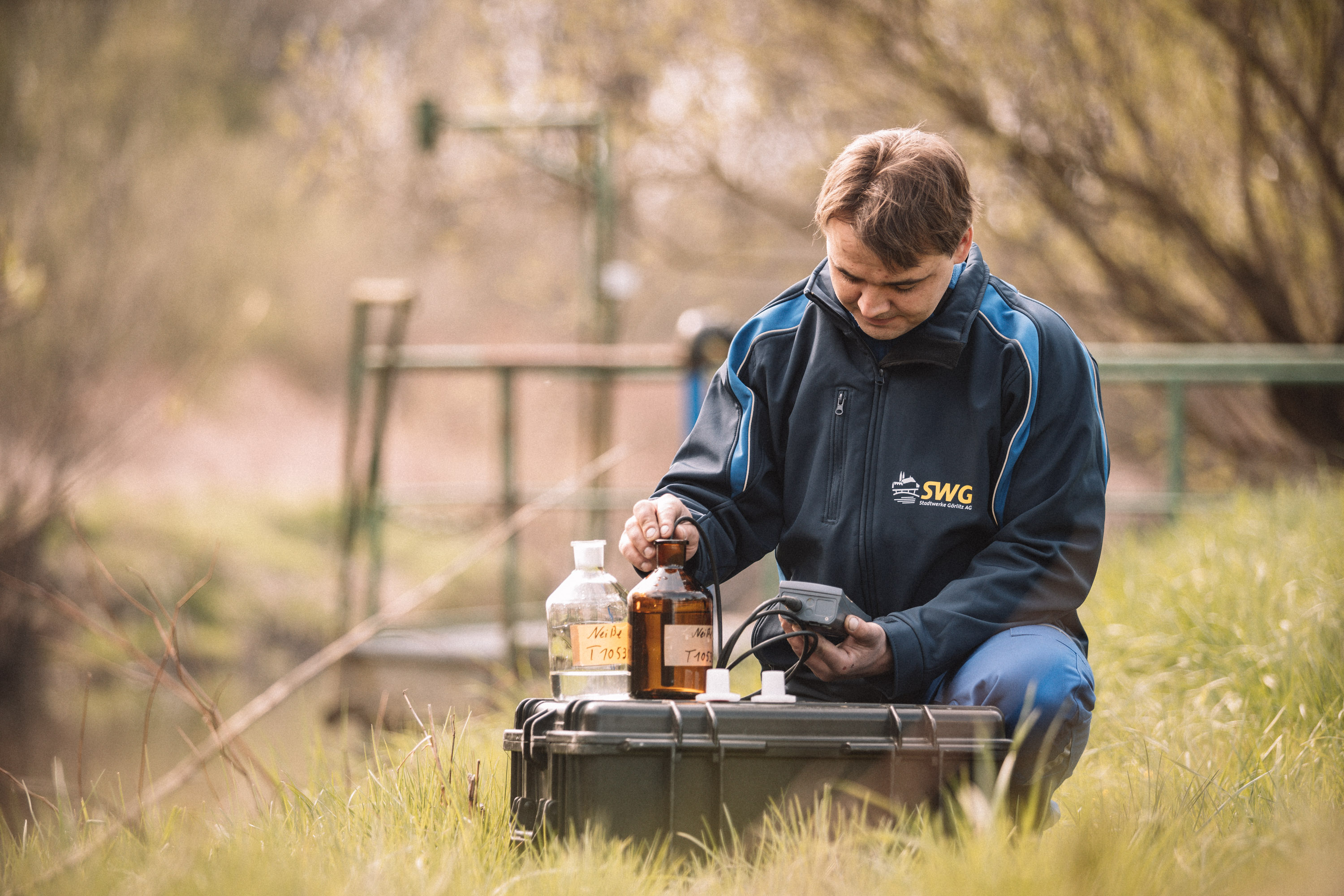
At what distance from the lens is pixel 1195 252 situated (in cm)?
762

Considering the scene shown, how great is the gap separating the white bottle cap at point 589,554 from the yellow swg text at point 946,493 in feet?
2.07

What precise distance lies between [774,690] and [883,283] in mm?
773

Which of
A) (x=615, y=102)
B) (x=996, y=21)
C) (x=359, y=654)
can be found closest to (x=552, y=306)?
(x=615, y=102)

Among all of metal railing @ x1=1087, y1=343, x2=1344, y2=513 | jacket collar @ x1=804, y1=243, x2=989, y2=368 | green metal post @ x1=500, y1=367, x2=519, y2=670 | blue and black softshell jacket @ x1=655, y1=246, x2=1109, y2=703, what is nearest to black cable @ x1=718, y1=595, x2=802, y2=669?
blue and black softshell jacket @ x1=655, y1=246, x2=1109, y2=703

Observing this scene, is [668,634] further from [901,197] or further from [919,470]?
[901,197]

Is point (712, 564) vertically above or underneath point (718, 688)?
above

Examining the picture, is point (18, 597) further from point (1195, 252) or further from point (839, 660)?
point (839, 660)

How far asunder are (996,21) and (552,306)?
961cm

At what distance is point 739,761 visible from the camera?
2.07 metres

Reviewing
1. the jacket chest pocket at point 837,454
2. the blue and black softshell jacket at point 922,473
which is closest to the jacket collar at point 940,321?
the blue and black softshell jacket at point 922,473

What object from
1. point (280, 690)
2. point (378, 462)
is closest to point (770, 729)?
point (280, 690)

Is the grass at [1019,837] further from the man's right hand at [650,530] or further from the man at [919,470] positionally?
the man's right hand at [650,530]

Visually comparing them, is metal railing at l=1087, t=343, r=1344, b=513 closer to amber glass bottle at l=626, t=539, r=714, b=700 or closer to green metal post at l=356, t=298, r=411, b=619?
green metal post at l=356, t=298, r=411, b=619

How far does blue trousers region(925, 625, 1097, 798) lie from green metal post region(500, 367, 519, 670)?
3896 millimetres
